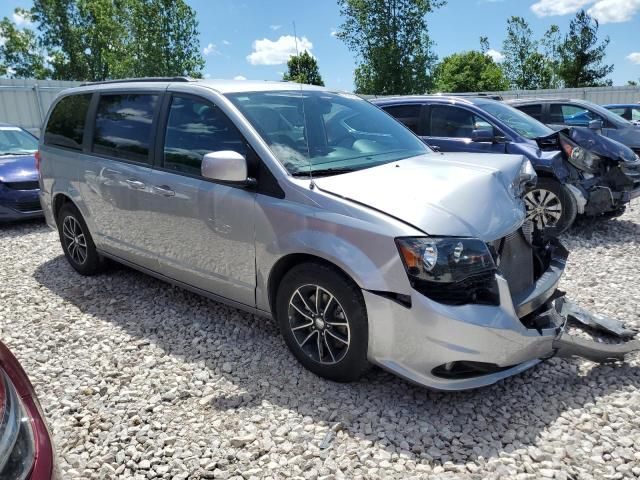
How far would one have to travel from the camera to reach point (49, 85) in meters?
18.7

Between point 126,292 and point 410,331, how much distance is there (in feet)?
10.5

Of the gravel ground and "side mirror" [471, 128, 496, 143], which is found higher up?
"side mirror" [471, 128, 496, 143]

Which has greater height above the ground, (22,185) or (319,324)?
(22,185)

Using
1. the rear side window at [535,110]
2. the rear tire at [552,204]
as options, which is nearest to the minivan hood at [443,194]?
the rear tire at [552,204]

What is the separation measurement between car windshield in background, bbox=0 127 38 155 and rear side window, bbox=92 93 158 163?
5073mm

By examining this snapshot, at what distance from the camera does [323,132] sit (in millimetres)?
3705

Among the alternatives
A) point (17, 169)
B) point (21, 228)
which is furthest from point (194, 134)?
point (17, 169)

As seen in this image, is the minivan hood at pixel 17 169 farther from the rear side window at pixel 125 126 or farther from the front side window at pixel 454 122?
the front side window at pixel 454 122

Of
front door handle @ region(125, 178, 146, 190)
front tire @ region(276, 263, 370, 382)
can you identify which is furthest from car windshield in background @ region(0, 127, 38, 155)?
front tire @ region(276, 263, 370, 382)

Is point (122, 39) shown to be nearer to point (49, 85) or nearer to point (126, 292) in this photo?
point (49, 85)

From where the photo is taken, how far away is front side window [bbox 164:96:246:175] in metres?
3.56

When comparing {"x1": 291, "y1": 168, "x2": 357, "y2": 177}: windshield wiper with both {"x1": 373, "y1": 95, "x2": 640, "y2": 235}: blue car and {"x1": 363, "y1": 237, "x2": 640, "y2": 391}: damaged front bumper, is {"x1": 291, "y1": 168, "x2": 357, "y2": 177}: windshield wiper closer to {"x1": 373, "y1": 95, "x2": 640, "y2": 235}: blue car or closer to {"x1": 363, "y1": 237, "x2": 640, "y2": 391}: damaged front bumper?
{"x1": 363, "y1": 237, "x2": 640, "y2": 391}: damaged front bumper

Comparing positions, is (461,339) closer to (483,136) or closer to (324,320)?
(324,320)

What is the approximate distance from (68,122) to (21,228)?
142 inches
